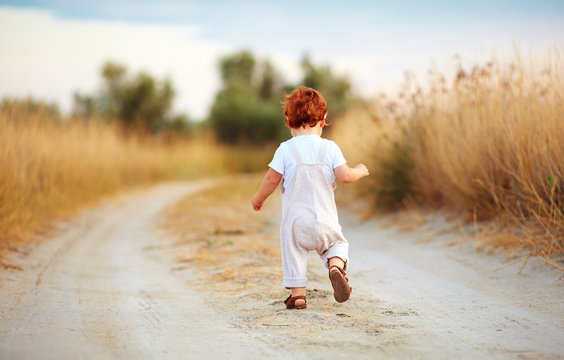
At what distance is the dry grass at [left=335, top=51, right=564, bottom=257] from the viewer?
536cm

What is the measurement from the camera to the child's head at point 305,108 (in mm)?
3787

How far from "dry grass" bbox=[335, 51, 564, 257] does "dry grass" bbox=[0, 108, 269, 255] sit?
4987 millimetres

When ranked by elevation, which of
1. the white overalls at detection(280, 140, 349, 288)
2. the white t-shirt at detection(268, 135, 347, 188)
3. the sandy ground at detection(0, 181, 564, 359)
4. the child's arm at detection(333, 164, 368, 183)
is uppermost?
the white t-shirt at detection(268, 135, 347, 188)

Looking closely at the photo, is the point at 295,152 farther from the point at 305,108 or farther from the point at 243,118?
the point at 243,118

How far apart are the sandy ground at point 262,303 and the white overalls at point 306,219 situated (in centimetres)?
32

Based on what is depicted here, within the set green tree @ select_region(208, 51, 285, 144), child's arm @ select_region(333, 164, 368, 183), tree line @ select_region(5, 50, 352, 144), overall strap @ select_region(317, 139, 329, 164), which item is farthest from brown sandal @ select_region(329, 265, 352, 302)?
green tree @ select_region(208, 51, 285, 144)

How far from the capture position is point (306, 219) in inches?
148

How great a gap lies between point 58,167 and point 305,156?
7750mm

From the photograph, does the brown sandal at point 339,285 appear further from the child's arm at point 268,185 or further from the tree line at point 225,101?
the tree line at point 225,101

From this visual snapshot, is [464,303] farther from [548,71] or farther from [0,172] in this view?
[0,172]

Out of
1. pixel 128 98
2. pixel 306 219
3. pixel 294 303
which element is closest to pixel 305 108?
pixel 306 219

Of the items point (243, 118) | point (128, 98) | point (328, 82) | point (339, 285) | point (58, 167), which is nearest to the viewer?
point (339, 285)

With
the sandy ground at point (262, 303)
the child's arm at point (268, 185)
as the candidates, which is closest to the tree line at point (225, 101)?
the sandy ground at point (262, 303)

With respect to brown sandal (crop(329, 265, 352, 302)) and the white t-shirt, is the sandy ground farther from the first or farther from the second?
the white t-shirt
